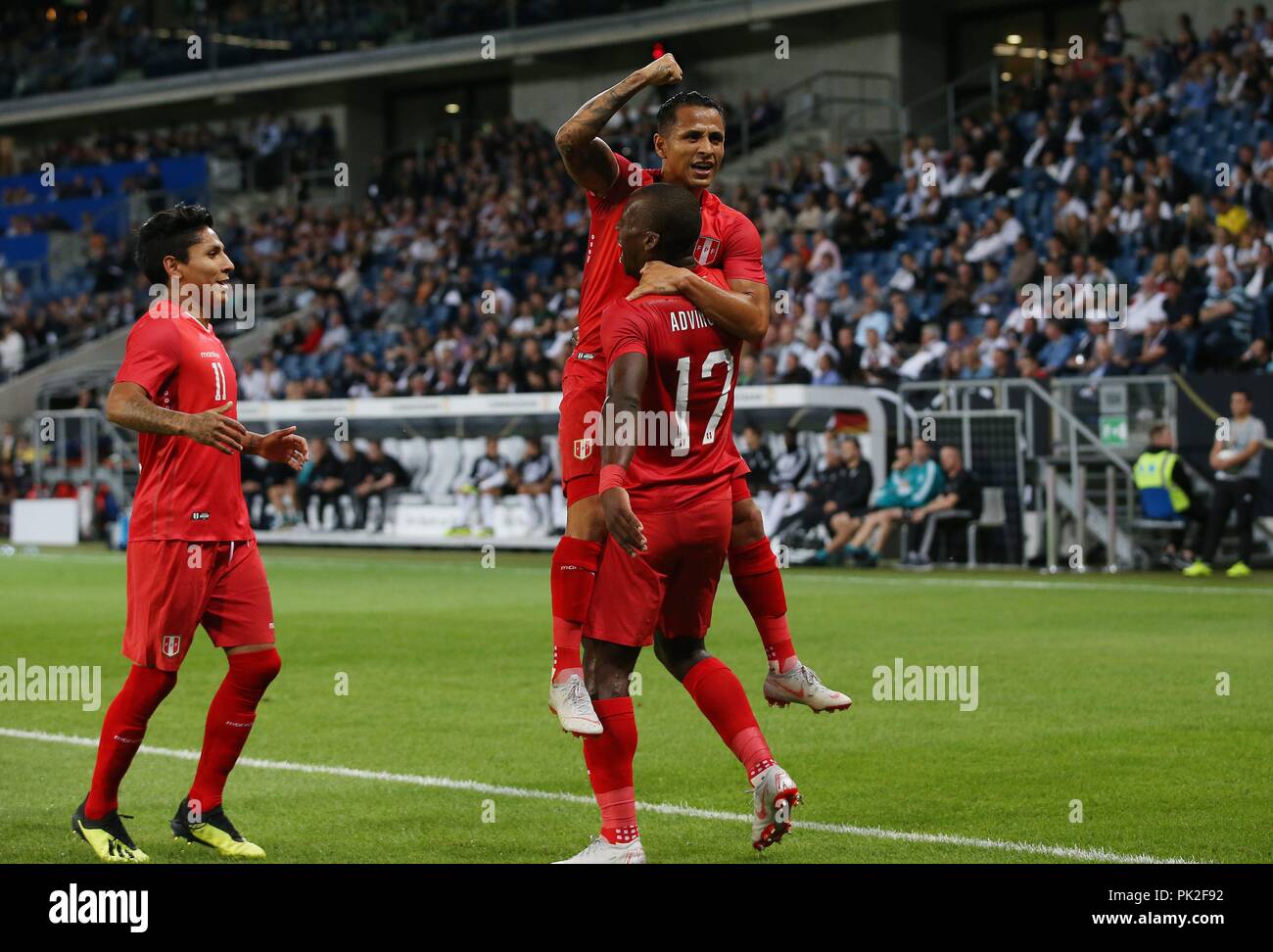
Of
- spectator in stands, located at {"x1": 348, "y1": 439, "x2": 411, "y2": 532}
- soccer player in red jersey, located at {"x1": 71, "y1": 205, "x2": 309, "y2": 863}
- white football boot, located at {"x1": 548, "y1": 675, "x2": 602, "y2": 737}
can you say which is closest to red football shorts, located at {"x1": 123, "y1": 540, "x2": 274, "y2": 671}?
soccer player in red jersey, located at {"x1": 71, "y1": 205, "x2": 309, "y2": 863}

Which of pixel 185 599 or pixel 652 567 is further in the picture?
pixel 185 599

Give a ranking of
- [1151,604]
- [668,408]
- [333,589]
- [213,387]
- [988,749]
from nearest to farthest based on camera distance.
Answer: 1. [668,408]
2. [213,387]
3. [988,749]
4. [1151,604]
5. [333,589]

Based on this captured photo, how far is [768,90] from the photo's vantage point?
1447 inches

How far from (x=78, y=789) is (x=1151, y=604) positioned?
10906 mm

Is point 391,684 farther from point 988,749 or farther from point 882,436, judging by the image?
point 882,436

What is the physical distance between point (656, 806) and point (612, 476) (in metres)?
2.09

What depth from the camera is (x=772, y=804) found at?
6207 millimetres

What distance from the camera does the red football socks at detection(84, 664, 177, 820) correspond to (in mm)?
6773

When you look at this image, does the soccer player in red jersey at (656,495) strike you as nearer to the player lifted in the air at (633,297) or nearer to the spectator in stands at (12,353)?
the player lifted in the air at (633,297)

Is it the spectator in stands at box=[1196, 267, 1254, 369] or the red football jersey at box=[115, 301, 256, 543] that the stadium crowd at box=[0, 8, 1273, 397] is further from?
the red football jersey at box=[115, 301, 256, 543]

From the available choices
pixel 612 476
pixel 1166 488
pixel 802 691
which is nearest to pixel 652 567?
pixel 612 476

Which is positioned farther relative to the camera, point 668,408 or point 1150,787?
point 1150,787

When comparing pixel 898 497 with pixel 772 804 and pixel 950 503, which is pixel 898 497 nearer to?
pixel 950 503

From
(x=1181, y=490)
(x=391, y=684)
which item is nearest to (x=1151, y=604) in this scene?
(x=1181, y=490)
